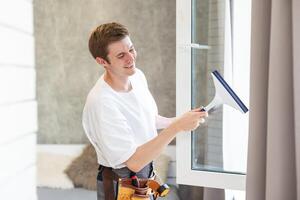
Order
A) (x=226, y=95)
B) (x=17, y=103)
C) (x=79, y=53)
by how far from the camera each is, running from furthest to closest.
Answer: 1. (x=79, y=53)
2. (x=226, y=95)
3. (x=17, y=103)

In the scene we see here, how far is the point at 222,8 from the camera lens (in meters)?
1.55

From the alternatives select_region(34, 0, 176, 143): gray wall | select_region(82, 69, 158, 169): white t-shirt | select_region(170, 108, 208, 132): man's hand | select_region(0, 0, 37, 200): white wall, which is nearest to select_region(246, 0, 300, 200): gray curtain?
select_region(170, 108, 208, 132): man's hand

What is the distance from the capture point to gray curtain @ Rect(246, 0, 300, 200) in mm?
1104

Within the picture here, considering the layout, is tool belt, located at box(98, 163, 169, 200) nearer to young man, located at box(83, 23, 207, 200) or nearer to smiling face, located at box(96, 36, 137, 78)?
young man, located at box(83, 23, 207, 200)

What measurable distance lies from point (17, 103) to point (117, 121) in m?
0.67

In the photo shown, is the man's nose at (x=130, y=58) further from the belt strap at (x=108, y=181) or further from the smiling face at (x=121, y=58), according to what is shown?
the belt strap at (x=108, y=181)

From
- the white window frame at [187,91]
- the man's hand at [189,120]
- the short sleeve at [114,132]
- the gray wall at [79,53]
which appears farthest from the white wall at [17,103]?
the gray wall at [79,53]

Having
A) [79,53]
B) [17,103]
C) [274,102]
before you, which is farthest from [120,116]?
[79,53]

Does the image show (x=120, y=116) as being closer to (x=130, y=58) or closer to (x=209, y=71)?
(x=130, y=58)

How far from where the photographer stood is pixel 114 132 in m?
1.34

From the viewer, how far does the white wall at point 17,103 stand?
65 centimetres

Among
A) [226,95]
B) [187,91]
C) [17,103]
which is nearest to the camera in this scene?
[17,103]

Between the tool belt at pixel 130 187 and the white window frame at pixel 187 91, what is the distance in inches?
7.7

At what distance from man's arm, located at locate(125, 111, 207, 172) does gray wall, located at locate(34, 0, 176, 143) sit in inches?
47.5
